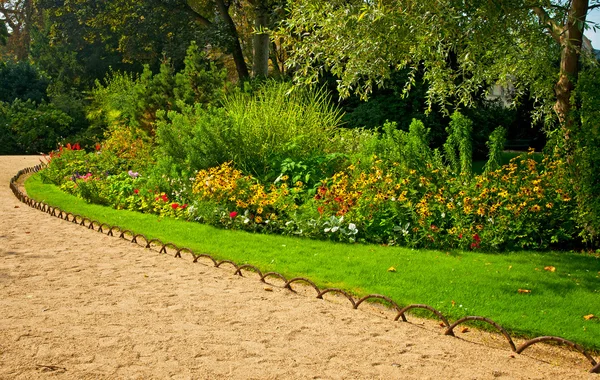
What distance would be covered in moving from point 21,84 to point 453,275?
26.1 metres

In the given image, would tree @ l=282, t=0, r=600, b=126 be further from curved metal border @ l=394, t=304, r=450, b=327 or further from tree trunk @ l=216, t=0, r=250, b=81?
tree trunk @ l=216, t=0, r=250, b=81

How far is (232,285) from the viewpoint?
5.62m

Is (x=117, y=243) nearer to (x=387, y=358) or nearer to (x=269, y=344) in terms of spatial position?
(x=269, y=344)

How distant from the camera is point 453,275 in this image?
228 inches

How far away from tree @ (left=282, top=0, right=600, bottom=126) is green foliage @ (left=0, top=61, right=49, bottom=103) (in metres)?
22.4

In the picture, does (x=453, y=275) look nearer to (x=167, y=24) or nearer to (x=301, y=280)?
(x=301, y=280)

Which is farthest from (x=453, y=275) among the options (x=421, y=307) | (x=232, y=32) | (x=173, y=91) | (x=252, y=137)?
(x=232, y=32)

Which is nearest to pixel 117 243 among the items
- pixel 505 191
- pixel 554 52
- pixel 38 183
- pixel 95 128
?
pixel 505 191

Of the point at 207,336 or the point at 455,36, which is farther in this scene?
the point at 455,36

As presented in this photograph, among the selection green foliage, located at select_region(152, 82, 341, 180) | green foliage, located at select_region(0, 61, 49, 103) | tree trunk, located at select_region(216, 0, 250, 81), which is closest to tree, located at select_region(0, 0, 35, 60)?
green foliage, located at select_region(0, 61, 49, 103)

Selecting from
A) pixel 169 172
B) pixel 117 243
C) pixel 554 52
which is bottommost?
pixel 117 243

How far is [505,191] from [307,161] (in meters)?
3.16

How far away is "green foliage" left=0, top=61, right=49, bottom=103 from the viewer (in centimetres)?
2691

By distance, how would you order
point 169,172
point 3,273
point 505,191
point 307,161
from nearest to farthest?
point 3,273
point 505,191
point 307,161
point 169,172
